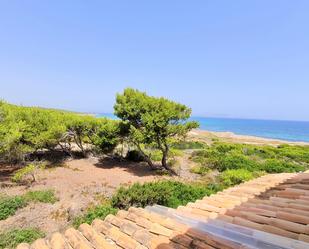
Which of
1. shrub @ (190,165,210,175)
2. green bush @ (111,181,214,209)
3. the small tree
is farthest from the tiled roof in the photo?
shrub @ (190,165,210,175)

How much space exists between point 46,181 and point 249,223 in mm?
12880

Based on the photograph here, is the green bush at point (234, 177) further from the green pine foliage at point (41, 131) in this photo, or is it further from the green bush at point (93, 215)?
the green pine foliage at point (41, 131)

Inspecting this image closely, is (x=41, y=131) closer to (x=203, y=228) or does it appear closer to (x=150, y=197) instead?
(x=150, y=197)

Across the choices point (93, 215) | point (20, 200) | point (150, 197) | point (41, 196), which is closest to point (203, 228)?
point (93, 215)

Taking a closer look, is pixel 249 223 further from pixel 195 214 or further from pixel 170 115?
pixel 170 115

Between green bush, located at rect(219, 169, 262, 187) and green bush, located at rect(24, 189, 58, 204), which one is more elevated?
green bush, located at rect(219, 169, 262, 187)

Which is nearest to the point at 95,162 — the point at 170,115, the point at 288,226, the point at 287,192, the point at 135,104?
the point at 135,104

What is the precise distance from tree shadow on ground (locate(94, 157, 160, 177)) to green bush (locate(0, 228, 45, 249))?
8.84m

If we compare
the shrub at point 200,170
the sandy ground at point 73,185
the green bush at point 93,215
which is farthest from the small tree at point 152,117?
the green bush at point 93,215

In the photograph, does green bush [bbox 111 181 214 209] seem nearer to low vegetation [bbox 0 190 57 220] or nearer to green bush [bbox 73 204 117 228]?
green bush [bbox 73 204 117 228]

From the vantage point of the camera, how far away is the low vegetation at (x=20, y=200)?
9479mm

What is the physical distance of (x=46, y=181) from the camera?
13711 mm

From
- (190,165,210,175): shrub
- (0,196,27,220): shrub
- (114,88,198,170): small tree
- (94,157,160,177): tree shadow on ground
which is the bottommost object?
(0,196,27,220): shrub

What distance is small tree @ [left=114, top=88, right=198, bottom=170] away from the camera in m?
16.2
